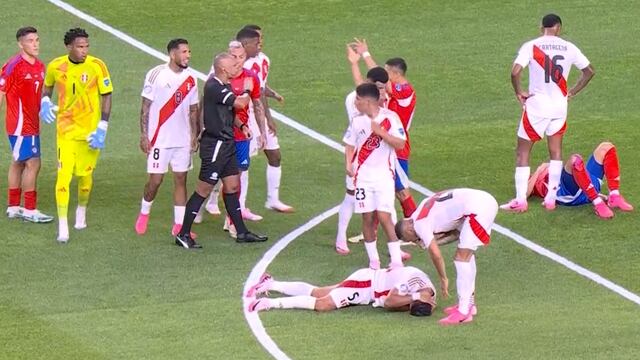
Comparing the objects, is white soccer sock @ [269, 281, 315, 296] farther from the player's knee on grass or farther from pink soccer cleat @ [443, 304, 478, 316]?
the player's knee on grass

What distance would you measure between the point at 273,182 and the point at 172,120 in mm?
2003

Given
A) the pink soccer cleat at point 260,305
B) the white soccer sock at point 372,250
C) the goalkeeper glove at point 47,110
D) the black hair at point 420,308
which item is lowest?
the pink soccer cleat at point 260,305

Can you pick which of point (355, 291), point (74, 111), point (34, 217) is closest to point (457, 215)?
point (355, 291)

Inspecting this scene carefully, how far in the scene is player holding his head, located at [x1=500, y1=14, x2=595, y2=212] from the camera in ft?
65.8

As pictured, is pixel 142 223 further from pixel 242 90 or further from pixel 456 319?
pixel 456 319

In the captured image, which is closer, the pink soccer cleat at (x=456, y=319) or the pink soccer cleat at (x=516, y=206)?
the pink soccer cleat at (x=456, y=319)

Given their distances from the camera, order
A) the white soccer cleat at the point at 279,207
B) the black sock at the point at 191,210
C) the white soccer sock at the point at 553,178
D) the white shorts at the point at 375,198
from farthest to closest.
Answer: the white soccer cleat at the point at 279,207 < the white soccer sock at the point at 553,178 < the black sock at the point at 191,210 < the white shorts at the point at 375,198

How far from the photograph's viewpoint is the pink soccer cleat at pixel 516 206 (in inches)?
793

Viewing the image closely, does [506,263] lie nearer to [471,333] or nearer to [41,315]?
[471,333]

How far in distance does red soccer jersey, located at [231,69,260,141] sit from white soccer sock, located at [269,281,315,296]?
8.46 ft

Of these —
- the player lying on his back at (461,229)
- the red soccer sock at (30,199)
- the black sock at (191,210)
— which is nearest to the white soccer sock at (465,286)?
the player lying on his back at (461,229)

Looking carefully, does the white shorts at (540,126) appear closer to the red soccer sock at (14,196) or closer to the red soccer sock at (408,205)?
the red soccer sock at (408,205)

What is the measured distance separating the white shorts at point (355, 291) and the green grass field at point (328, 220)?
127 millimetres

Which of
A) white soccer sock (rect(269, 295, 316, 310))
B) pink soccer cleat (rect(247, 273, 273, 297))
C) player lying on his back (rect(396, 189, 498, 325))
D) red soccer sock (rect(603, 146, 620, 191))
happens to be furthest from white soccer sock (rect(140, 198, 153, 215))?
red soccer sock (rect(603, 146, 620, 191))
